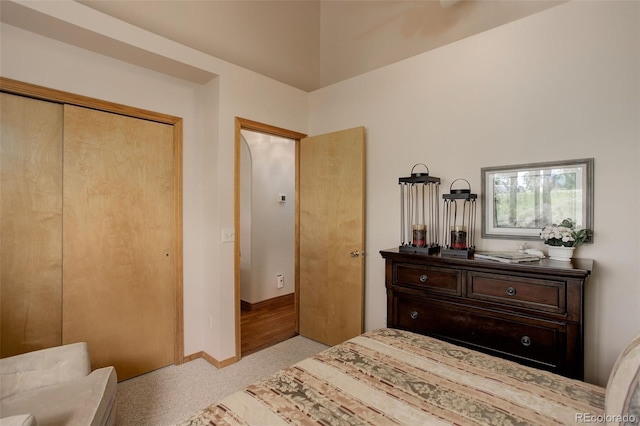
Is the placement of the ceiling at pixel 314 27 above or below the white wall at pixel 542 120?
above

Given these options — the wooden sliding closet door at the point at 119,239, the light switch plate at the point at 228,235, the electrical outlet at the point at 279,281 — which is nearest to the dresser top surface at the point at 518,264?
the light switch plate at the point at 228,235

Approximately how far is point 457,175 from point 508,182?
0.36m

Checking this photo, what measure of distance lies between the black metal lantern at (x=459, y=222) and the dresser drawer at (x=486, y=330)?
1.29 feet

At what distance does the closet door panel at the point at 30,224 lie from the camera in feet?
6.81

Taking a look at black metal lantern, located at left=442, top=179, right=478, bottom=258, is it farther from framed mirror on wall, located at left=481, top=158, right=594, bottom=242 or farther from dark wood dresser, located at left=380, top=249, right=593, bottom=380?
dark wood dresser, located at left=380, top=249, right=593, bottom=380

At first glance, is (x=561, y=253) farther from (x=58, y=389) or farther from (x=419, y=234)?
(x=58, y=389)

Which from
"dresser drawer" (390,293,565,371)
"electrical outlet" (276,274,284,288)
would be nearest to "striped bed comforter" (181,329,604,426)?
"dresser drawer" (390,293,565,371)

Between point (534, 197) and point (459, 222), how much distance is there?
1.73ft

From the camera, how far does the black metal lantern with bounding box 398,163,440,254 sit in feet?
8.11

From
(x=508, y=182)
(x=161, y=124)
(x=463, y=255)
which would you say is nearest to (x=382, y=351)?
(x=463, y=255)

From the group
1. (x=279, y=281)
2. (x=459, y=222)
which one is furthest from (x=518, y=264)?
(x=279, y=281)

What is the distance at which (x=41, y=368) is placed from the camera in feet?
5.62

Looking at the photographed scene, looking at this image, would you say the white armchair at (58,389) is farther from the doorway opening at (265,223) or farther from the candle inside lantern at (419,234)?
the doorway opening at (265,223)

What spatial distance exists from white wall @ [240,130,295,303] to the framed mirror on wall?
2983 mm
